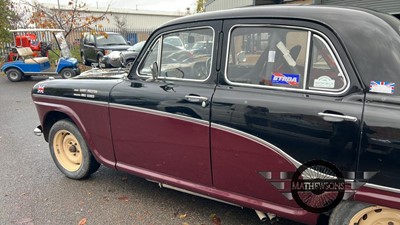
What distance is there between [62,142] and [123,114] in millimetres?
1414

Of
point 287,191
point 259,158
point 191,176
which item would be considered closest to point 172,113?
point 191,176

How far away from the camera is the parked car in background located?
14.3 meters

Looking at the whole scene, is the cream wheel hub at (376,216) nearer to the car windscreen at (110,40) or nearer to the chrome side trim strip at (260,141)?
the chrome side trim strip at (260,141)

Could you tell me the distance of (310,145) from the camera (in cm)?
223

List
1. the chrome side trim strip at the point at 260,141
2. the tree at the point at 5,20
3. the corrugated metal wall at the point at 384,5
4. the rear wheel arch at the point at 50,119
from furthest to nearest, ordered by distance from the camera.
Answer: the tree at the point at 5,20
the corrugated metal wall at the point at 384,5
the rear wheel arch at the point at 50,119
the chrome side trim strip at the point at 260,141

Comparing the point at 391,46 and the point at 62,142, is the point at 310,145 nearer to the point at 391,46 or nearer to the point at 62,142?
the point at 391,46

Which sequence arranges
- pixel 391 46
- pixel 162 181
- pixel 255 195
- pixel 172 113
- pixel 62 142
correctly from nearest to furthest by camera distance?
pixel 391 46 < pixel 255 195 < pixel 172 113 < pixel 162 181 < pixel 62 142

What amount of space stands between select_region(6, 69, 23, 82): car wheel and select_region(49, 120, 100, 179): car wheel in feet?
31.4

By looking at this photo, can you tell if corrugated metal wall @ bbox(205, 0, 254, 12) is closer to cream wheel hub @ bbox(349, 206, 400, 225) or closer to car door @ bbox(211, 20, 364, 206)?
car door @ bbox(211, 20, 364, 206)

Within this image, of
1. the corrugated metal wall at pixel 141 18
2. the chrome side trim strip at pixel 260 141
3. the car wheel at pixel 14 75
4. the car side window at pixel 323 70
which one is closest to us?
the car side window at pixel 323 70

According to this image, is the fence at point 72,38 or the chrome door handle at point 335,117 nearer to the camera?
the chrome door handle at point 335,117

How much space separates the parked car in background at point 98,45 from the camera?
14320 mm

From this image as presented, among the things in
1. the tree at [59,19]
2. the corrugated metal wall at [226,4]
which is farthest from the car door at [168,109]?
the tree at [59,19]

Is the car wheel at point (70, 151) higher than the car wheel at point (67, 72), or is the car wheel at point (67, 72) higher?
the car wheel at point (67, 72)
